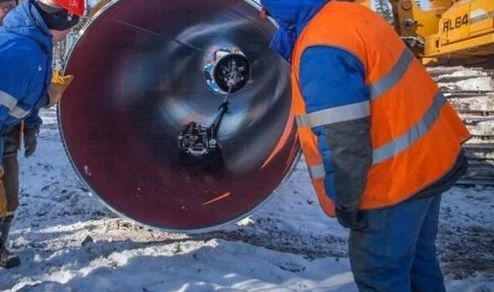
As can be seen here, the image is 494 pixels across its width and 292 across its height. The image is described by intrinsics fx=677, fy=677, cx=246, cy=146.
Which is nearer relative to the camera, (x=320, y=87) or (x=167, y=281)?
(x=320, y=87)

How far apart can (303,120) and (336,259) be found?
6.11 ft

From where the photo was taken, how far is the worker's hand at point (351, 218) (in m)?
2.58

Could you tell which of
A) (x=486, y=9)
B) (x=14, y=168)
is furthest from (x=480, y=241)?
(x=14, y=168)

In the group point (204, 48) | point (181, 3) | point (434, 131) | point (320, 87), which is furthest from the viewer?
point (204, 48)

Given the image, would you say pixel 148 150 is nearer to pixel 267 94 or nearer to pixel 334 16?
pixel 267 94

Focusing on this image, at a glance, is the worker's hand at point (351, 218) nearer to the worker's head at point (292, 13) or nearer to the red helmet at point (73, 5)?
the worker's head at point (292, 13)

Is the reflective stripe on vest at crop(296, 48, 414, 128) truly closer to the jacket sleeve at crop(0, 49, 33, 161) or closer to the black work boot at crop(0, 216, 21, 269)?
the jacket sleeve at crop(0, 49, 33, 161)

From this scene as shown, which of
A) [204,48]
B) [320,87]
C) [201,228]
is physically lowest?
[201,228]

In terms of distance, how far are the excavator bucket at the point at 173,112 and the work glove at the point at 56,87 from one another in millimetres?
331

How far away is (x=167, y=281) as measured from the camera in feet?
12.5

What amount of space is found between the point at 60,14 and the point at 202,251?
171 centimetres

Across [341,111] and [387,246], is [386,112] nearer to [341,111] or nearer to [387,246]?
[341,111]

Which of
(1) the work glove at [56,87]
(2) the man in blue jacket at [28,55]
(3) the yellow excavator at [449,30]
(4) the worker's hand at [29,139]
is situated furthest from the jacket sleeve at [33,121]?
(3) the yellow excavator at [449,30]

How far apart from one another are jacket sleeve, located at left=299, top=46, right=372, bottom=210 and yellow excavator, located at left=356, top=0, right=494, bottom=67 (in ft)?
14.3
